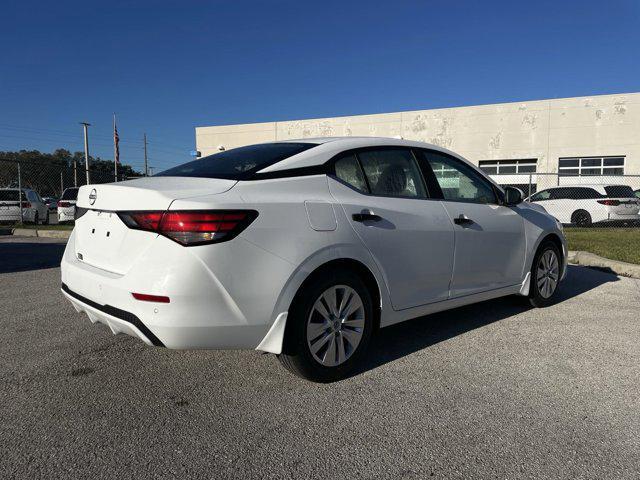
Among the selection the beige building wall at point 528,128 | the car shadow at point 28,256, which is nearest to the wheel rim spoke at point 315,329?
the car shadow at point 28,256

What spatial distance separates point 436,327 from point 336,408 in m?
1.79

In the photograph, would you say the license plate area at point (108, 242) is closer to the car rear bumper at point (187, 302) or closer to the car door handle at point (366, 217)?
the car rear bumper at point (187, 302)

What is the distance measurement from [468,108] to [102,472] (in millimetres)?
28410

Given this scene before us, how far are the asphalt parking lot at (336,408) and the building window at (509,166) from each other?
2426cm

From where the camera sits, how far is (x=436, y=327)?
165 inches

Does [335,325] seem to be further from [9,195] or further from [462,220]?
[9,195]

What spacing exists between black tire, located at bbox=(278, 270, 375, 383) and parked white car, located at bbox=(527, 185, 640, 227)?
12755 mm

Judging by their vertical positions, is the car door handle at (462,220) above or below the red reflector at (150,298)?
above

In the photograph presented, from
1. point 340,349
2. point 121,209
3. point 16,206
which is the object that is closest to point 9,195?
point 16,206

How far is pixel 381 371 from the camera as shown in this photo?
10.4ft

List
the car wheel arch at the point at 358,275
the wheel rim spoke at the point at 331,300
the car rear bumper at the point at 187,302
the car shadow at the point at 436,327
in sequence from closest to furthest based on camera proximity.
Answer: the car rear bumper at the point at 187,302 < the car wheel arch at the point at 358,275 < the wheel rim spoke at the point at 331,300 < the car shadow at the point at 436,327

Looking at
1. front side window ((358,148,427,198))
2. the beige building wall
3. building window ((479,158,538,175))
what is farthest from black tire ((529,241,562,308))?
the beige building wall

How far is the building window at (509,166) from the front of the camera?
26.3 metres

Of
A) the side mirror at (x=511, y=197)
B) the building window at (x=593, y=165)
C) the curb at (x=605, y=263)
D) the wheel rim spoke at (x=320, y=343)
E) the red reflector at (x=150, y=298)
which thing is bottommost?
the curb at (x=605, y=263)
